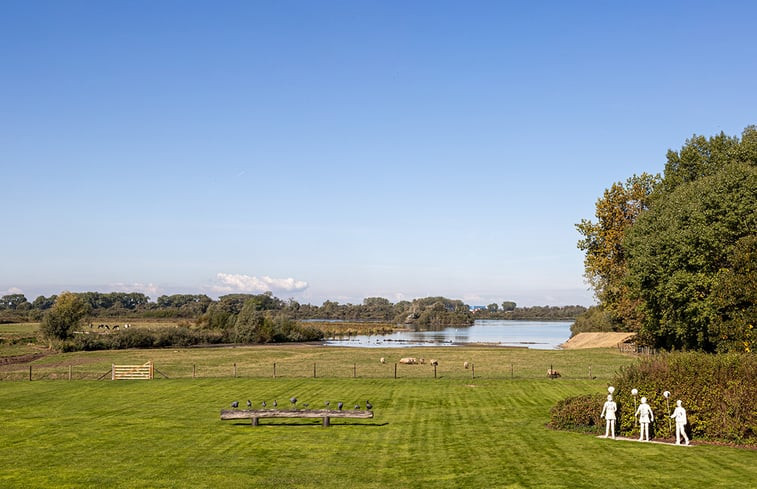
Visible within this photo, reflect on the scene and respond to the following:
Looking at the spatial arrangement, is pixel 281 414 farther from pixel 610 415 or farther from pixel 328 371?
pixel 328 371

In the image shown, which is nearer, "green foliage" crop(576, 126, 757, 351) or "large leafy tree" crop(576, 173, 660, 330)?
"green foliage" crop(576, 126, 757, 351)

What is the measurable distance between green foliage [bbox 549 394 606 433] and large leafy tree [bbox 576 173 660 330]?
1905 inches

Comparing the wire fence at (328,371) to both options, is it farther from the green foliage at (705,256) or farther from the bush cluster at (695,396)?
the bush cluster at (695,396)

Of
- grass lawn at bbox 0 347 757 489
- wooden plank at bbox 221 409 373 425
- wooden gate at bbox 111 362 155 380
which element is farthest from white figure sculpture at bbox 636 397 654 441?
wooden gate at bbox 111 362 155 380

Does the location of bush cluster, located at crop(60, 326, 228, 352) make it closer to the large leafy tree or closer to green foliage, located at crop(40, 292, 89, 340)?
green foliage, located at crop(40, 292, 89, 340)

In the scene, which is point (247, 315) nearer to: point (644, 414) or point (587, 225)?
point (587, 225)

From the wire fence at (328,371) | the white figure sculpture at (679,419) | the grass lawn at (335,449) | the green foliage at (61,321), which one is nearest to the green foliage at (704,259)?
the wire fence at (328,371)

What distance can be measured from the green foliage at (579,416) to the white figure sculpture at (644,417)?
2109 mm

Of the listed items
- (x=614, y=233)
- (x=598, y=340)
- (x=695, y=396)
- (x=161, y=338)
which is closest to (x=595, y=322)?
(x=598, y=340)

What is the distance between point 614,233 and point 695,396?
50588 mm

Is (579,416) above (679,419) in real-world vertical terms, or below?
below

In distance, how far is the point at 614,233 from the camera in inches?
2849

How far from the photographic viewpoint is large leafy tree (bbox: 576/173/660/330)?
238 feet

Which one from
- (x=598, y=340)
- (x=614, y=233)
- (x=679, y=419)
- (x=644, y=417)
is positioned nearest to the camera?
(x=679, y=419)
